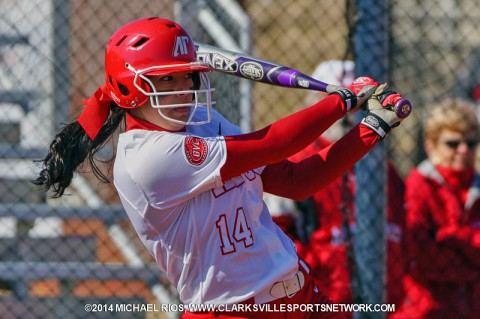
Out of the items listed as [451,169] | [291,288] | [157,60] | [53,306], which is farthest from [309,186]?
[53,306]

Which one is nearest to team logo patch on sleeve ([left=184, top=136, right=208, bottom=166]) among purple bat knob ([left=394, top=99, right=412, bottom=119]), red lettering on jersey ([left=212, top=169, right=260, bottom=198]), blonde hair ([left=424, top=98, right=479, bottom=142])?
red lettering on jersey ([left=212, top=169, right=260, bottom=198])

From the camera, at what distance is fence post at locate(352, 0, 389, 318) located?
3645 millimetres

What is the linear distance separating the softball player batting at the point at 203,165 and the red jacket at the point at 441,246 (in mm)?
1406

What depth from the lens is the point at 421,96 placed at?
699 centimetres

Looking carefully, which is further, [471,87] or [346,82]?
[471,87]

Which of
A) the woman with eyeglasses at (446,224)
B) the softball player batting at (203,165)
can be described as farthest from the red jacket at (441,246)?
the softball player batting at (203,165)

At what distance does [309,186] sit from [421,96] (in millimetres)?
4388

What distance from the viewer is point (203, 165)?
254 cm

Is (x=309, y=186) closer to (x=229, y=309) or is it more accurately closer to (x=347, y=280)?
(x=229, y=309)

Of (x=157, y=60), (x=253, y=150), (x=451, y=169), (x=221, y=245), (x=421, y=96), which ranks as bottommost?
(x=421, y=96)

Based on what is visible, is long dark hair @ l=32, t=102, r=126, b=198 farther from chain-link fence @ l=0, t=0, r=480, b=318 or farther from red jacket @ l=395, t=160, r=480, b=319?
red jacket @ l=395, t=160, r=480, b=319

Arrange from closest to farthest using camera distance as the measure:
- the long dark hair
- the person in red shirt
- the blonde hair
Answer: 1. the long dark hair
2. the person in red shirt
3. the blonde hair

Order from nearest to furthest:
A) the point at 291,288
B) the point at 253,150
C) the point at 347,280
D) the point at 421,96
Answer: the point at 253,150 → the point at 291,288 → the point at 347,280 → the point at 421,96

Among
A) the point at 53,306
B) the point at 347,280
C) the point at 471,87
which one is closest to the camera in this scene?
the point at 347,280
